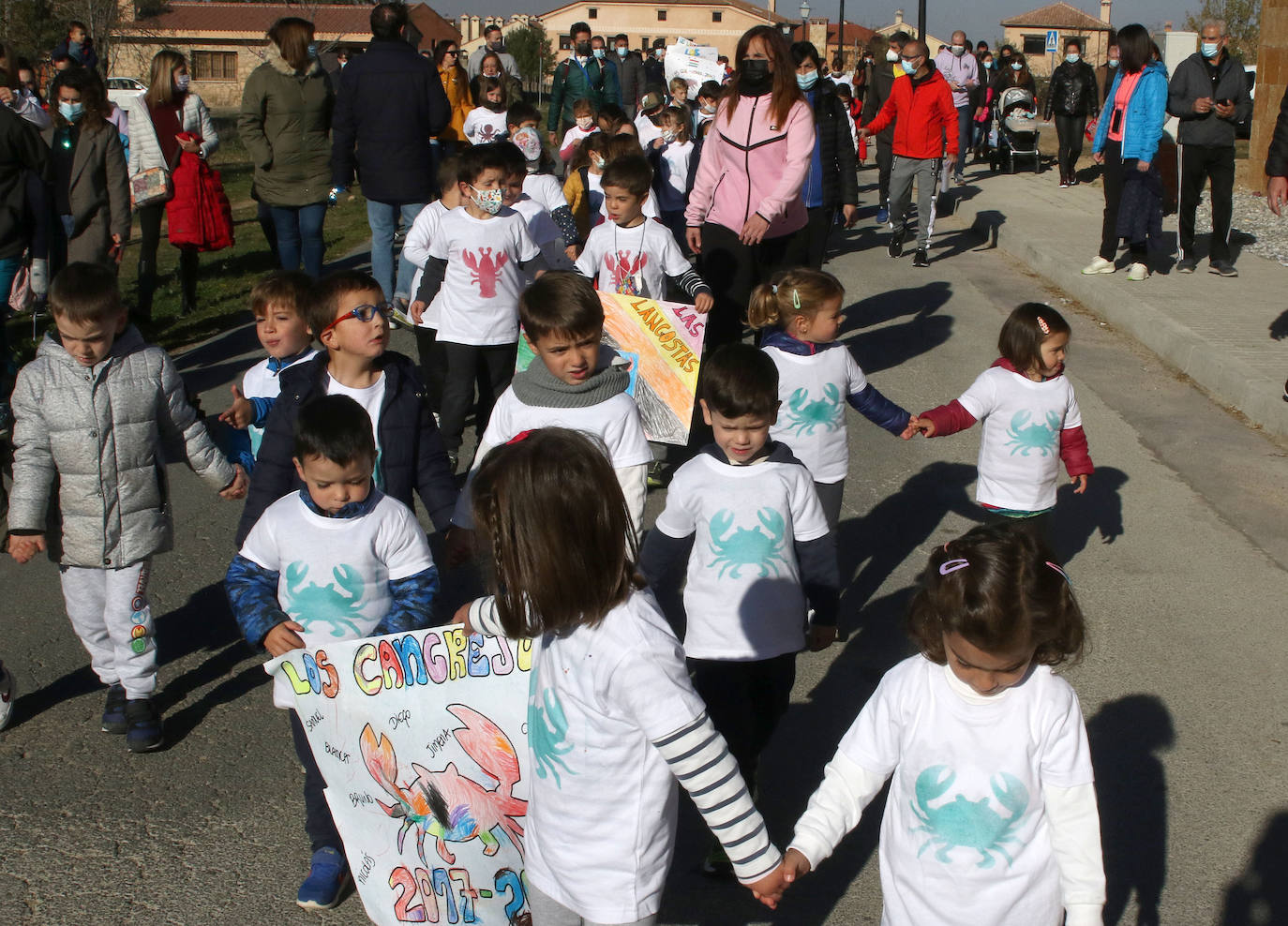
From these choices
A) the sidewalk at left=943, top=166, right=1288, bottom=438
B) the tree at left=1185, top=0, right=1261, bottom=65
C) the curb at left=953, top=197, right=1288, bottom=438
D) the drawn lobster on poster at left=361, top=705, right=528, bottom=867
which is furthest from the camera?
the tree at left=1185, top=0, right=1261, bottom=65

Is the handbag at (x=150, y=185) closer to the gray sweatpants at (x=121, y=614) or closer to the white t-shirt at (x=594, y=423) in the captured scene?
the gray sweatpants at (x=121, y=614)

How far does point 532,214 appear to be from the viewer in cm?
700

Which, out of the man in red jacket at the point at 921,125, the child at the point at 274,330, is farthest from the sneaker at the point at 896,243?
the child at the point at 274,330

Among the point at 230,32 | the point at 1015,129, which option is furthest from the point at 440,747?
the point at 230,32

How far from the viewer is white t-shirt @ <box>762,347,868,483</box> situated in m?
4.71

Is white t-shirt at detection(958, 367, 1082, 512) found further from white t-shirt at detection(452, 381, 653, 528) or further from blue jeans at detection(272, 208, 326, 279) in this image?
blue jeans at detection(272, 208, 326, 279)

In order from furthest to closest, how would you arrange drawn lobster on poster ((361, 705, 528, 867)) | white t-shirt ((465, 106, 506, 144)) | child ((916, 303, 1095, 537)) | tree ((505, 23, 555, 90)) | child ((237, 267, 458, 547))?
tree ((505, 23, 555, 90)) → white t-shirt ((465, 106, 506, 144)) → child ((916, 303, 1095, 537)) → child ((237, 267, 458, 547)) → drawn lobster on poster ((361, 705, 528, 867))

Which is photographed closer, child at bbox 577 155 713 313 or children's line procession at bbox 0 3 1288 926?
children's line procession at bbox 0 3 1288 926

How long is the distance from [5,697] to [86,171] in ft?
17.0

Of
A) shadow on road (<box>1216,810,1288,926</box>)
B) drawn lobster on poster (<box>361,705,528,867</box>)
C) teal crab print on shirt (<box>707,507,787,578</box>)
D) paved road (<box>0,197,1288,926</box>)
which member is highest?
teal crab print on shirt (<box>707,507,787,578</box>)

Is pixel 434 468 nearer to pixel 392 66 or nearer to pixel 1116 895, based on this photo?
pixel 1116 895

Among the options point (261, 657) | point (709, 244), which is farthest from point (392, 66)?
point (261, 657)

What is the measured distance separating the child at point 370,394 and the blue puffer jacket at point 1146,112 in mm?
8606

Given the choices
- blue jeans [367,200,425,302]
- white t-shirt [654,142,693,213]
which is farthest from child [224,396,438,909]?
white t-shirt [654,142,693,213]
